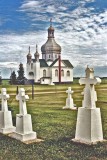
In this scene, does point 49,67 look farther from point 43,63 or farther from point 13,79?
point 13,79

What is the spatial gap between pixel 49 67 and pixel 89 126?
81.3m

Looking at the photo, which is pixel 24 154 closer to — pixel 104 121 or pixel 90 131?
pixel 90 131

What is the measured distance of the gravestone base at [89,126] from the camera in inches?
327

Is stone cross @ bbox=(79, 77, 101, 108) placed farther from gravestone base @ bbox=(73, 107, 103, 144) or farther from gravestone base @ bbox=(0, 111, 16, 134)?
gravestone base @ bbox=(0, 111, 16, 134)

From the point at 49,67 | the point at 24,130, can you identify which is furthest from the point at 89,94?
the point at 49,67

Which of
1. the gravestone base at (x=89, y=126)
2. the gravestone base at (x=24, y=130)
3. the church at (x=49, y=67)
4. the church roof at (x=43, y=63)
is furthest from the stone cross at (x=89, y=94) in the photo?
the church roof at (x=43, y=63)

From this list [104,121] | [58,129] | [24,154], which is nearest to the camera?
[24,154]

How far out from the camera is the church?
87188 mm

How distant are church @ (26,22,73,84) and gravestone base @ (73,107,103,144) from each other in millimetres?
75581

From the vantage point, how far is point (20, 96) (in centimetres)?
927

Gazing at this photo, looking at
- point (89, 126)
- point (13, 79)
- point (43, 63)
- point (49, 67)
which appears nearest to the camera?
point (89, 126)

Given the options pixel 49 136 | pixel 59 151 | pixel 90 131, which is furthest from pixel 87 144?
pixel 49 136

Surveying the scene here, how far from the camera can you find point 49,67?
293 feet

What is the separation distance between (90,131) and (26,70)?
83.5 m
